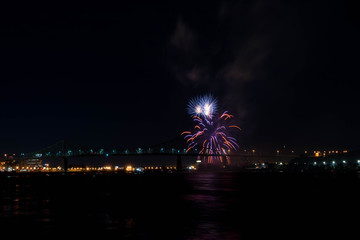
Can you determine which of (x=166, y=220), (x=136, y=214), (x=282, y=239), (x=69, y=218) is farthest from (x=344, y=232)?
(x=69, y=218)

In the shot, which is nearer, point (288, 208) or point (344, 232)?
point (344, 232)

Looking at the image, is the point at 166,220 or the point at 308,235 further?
the point at 166,220

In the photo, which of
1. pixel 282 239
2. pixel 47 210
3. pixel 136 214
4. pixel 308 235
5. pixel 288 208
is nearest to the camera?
pixel 282 239

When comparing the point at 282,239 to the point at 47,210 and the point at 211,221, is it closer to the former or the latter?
the point at 211,221

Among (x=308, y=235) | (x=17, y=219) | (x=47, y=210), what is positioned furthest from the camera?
(x=47, y=210)

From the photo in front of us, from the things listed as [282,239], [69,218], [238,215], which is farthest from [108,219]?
[282,239]

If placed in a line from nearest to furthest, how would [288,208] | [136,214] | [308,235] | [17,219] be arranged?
[308,235] → [17,219] → [136,214] → [288,208]

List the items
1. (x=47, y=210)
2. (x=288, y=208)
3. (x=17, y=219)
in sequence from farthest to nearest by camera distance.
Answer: (x=288, y=208), (x=47, y=210), (x=17, y=219)

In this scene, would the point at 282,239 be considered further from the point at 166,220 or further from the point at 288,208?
the point at 288,208
